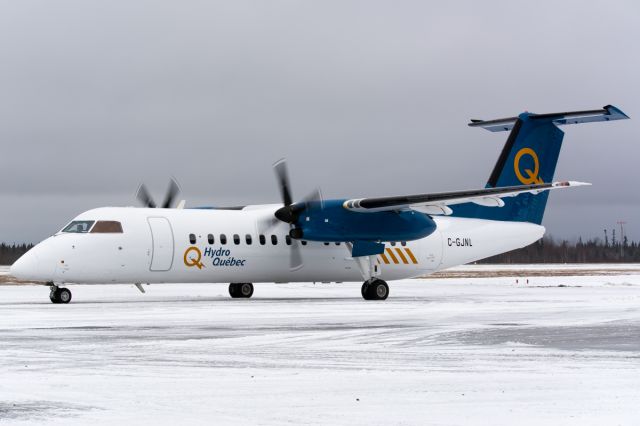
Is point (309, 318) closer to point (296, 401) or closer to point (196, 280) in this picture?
point (196, 280)

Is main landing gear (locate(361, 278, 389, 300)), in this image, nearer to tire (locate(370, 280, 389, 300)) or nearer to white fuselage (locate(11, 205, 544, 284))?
tire (locate(370, 280, 389, 300))

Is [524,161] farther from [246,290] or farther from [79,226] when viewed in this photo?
[79,226]

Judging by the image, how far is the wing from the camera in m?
29.2

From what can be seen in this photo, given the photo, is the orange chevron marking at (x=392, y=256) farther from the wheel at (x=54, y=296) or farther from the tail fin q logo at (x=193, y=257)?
the wheel at (x=54, y=296)

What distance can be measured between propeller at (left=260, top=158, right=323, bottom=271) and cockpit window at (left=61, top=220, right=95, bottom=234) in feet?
19.9

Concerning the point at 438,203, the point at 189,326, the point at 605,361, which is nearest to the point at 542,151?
the point at 438,203

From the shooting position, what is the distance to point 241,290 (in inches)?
1302

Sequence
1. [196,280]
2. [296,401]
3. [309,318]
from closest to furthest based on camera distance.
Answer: [296,401] → [309,318] → [196,280]

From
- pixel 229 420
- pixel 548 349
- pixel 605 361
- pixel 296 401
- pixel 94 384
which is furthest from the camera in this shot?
pixel 548 349

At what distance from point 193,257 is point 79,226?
3.71 m

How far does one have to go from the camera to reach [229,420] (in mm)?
7922

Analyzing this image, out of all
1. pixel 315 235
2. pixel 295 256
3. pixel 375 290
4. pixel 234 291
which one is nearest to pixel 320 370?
pixel 315 235

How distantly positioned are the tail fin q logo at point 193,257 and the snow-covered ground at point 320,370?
817cm

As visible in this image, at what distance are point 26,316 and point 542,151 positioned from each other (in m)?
21.3
